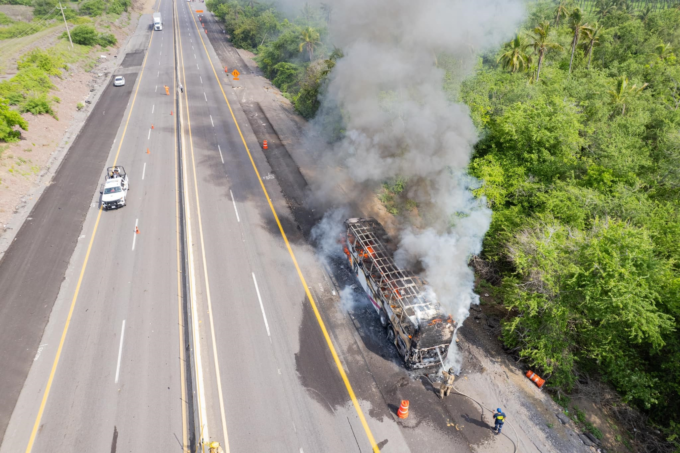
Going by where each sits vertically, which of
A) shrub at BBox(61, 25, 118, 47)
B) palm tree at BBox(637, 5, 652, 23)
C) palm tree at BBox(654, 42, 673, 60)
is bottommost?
shrub at BBox(61, 25, 118, 47)

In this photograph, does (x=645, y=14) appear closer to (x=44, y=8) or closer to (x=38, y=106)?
(x=38, y=106)

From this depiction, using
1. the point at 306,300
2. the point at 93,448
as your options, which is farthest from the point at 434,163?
the point at 93,448

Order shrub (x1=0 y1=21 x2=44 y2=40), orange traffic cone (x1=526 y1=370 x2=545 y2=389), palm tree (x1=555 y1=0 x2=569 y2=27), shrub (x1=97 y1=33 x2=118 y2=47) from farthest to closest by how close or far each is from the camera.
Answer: shrub (x1=0 y1=21 x2=44 y2=40) → shrub (x1=97 y1=33 x2=118 y2=47) → palm tree (x1=555 y1=0 x2=569 y2=27) → orange traffic cone (x1=526 y1=370 x2=545 y2=389)

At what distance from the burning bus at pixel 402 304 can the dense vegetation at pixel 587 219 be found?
124 inches


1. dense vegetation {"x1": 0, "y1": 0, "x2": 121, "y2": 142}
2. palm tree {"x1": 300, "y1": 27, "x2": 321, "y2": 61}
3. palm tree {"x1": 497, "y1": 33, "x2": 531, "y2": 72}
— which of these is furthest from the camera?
palm tree {"x1": 300, "y1": 27, "x2": 321, "y2": 61}

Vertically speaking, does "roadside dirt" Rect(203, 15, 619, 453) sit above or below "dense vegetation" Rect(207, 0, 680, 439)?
below

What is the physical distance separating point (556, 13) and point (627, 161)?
2921cm

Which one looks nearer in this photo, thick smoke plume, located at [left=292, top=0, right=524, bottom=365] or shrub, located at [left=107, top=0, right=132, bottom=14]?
thick smoke plume, located at [left=292, top=0, right=524, bottom=365]

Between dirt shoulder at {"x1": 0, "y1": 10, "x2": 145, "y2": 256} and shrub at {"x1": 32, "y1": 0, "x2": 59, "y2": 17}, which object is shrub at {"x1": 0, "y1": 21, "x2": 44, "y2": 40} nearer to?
shrub at {"x1": 32, "y1": 0, "x2": 59, "y2": 17}

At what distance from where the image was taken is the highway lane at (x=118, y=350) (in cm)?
1158

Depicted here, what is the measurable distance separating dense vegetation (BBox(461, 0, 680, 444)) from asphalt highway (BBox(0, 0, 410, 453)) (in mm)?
7648

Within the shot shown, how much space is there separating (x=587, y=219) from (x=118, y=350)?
20.8 meters

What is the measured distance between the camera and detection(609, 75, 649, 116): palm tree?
27.0m

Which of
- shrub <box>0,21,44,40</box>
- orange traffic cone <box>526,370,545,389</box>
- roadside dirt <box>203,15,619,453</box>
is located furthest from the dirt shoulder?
orange traffic cone <box>526,370,545,389</box>
